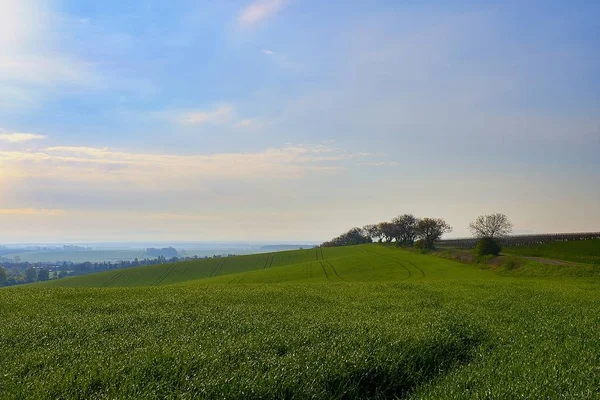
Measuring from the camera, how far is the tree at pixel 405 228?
463 feet

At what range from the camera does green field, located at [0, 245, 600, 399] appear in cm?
903

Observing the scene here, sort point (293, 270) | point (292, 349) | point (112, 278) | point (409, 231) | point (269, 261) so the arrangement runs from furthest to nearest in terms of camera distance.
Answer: point (409, 231), point (269, 261), point (112, 278), point (293, 270), point (292, 349)

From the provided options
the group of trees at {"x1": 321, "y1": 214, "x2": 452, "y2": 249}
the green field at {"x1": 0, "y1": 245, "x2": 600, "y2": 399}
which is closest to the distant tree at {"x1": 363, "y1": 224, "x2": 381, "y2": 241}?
the group of trees at {"x1": 321, "y1": 214, "x2": 452, "y2": 249}

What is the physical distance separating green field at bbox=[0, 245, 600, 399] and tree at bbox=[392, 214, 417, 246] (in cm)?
12007

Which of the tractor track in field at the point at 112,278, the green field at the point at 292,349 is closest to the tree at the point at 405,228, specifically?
the tractor track in field at the point at 112,278

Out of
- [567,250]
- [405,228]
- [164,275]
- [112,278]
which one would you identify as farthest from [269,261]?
[567,250]

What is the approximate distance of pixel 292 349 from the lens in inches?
471

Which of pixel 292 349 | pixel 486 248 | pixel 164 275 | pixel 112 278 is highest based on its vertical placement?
pixel 486 248

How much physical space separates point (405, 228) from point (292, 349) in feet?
457

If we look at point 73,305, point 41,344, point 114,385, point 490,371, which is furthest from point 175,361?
point 73,305

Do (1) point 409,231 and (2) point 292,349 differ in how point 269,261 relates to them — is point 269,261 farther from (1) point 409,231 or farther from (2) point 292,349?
(2) point 292,349

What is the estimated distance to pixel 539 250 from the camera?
9150 centimetres

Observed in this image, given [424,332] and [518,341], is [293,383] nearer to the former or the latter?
[424,332]

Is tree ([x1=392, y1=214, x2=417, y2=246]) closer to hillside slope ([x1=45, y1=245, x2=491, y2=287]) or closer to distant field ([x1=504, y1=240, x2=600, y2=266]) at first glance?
hillside slope ([x1=45, y1=245, x2=491, y2=287])
